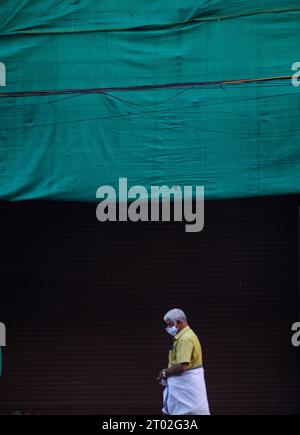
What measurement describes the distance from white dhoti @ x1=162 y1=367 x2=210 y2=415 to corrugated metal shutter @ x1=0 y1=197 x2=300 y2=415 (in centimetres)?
191

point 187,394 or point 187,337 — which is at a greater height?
point 187,337

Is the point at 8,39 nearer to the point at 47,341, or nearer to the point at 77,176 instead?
the point at 77,176

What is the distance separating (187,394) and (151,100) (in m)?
3.18

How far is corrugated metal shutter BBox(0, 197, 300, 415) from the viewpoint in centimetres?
991

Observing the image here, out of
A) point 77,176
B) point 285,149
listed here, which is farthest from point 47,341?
point 285,149

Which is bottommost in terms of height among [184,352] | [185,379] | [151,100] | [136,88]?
[185,379]

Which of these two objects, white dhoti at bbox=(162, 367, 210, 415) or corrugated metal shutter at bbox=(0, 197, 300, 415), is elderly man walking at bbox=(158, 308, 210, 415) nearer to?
white dhoti at bbox=(162, 367, 210, 415)

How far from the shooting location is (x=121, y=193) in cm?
872

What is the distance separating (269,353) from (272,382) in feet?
1.15

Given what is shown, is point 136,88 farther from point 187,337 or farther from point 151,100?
point 187,337

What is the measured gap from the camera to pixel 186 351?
7.99 m

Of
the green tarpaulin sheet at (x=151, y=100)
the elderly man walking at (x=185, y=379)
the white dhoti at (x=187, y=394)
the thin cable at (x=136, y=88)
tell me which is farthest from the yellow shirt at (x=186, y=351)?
the thin cable at (x=136, y=88)

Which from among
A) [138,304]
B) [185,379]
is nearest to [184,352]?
[185,379]
